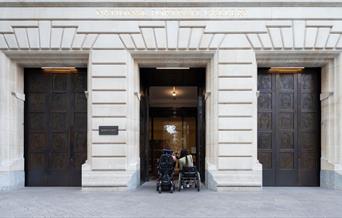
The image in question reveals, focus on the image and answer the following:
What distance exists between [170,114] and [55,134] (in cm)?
807

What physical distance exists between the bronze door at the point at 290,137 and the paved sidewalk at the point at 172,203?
0.99 meters

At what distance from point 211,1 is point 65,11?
5.47 m

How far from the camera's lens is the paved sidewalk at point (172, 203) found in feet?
33.0

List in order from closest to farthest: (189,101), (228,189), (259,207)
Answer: (259,207)
(228,189)
(189,101)

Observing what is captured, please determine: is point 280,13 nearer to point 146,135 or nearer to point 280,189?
point 280,189

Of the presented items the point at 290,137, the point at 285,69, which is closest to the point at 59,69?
the point at 285,69

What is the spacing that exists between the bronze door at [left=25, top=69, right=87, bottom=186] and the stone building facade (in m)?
1.24

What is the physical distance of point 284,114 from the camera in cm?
1559

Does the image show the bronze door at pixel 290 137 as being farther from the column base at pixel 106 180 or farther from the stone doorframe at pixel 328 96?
the column base at pixel 106 180

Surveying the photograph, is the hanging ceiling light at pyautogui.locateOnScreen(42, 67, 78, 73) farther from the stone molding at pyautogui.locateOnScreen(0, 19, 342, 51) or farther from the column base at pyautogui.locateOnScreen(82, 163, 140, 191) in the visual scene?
the column base at pyautogui.locateOnScreen(82, 163, 140, 191)

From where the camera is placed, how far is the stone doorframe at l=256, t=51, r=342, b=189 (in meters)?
14.4

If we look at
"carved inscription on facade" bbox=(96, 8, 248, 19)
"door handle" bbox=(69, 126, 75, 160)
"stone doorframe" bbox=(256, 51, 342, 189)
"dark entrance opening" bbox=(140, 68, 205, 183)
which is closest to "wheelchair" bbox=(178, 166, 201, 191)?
"dark entrance opening" bbox=(140, 68, 205, 183)

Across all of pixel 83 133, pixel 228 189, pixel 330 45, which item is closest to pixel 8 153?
pixel 83 133

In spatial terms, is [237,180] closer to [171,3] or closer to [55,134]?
[171,3]
